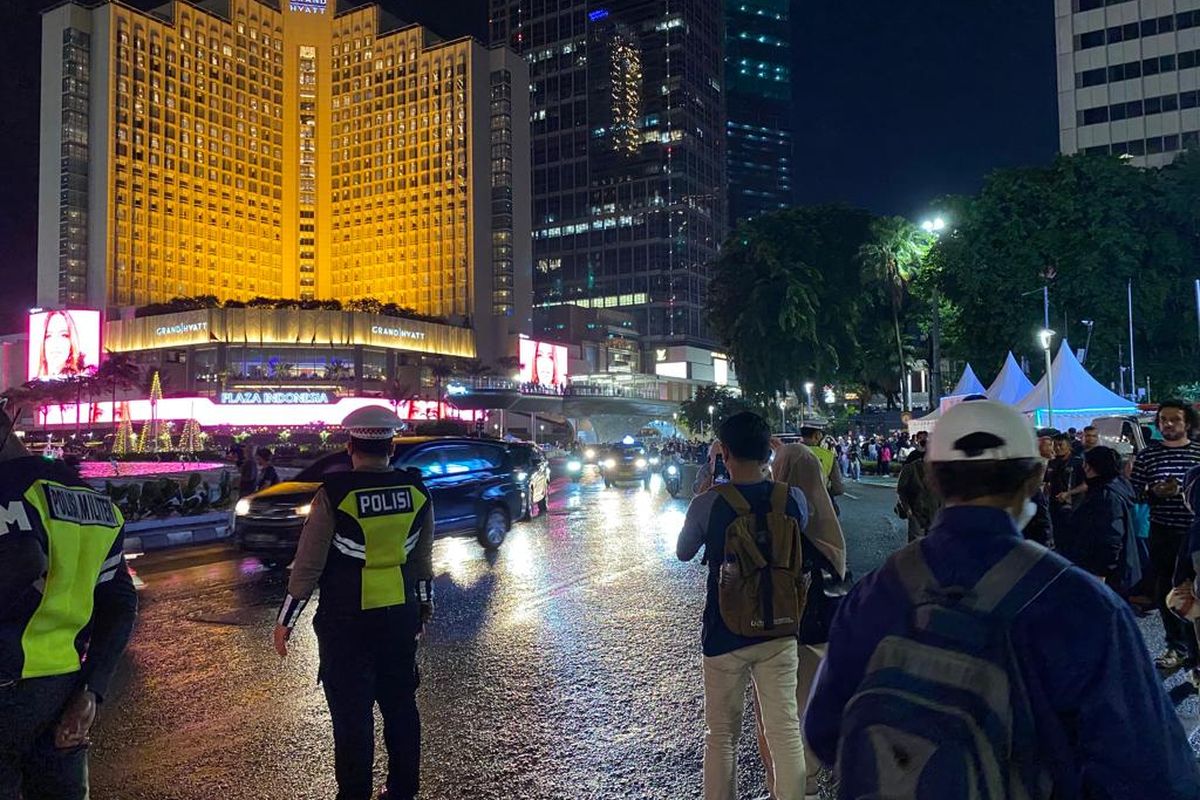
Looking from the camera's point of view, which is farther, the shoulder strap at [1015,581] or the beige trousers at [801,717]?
the beige trousers at [801,717]

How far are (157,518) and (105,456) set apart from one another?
71.4 ft

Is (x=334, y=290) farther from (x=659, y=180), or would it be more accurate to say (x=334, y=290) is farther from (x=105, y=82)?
(x=659, y=180)

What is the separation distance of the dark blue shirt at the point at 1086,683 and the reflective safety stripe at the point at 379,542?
2.66 m

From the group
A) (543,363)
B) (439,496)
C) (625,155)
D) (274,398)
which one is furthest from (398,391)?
(625,155)

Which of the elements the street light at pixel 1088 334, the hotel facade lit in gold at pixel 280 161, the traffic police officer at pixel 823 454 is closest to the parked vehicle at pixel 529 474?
the traffic police officer at pixel 823 454

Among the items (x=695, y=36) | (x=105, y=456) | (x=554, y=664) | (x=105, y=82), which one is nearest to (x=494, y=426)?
(x=105, y=456)

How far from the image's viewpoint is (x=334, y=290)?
11619 centimetres

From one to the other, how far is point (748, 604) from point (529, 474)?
12401 millimetres

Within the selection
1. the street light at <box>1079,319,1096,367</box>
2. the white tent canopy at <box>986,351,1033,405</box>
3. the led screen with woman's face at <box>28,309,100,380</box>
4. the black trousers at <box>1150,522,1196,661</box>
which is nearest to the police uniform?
the black trousers at <box>1150,522,1196,661</box>

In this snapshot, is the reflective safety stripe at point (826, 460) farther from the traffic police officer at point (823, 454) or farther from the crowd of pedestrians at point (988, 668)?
the crowd of pedestrians at point (988, 668)

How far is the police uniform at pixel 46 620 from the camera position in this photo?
2.41 m

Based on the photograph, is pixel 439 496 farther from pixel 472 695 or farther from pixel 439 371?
pixel 439 371

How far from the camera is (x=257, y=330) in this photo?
89062mm

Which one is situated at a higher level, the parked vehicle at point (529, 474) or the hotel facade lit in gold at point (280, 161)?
the hotel facade lit in gold at point (280, 161)
